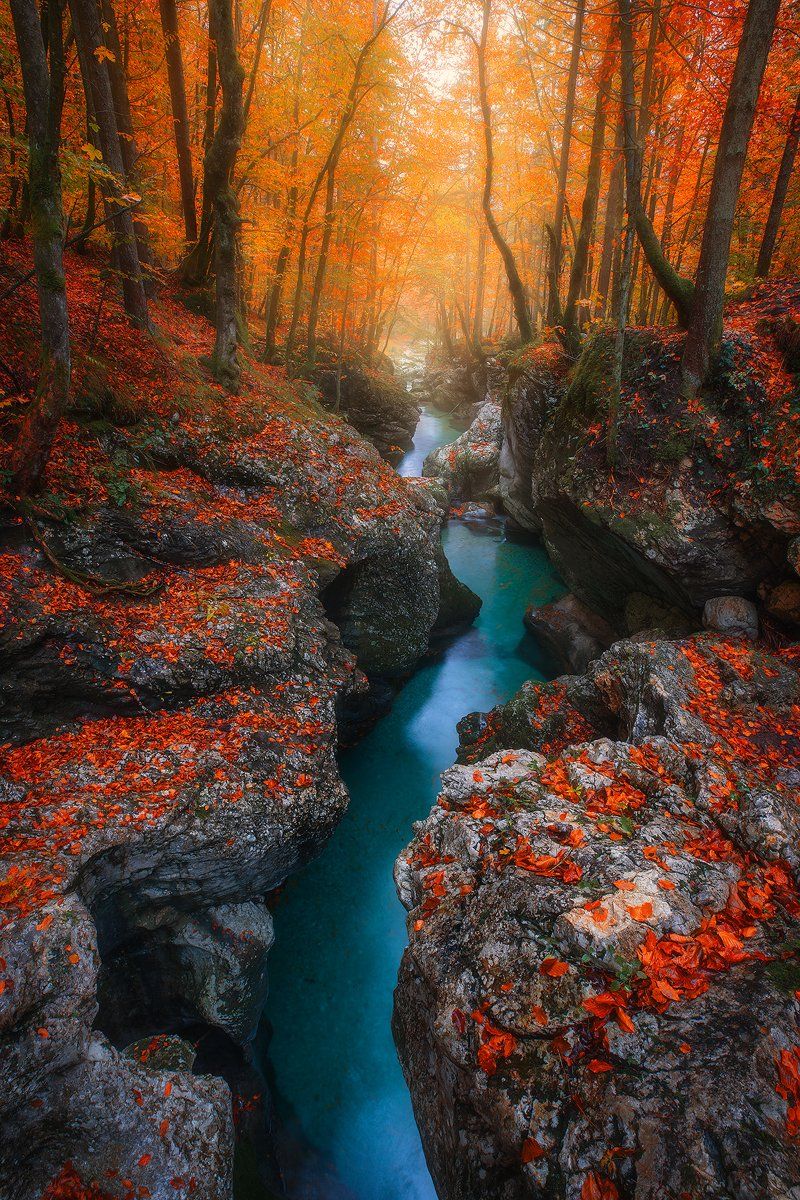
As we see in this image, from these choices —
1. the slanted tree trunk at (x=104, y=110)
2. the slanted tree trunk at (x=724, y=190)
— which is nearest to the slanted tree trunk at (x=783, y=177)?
the slanted tree trunk at (x=724, y=190)

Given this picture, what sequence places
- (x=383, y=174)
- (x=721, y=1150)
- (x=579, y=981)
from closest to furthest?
1. (x=721, y=1150)
2. (x=579, y=981)
3. (x=383, y=174)

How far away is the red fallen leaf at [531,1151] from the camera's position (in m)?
3.41

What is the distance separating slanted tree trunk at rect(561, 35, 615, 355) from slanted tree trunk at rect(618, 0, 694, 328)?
322 centimetres

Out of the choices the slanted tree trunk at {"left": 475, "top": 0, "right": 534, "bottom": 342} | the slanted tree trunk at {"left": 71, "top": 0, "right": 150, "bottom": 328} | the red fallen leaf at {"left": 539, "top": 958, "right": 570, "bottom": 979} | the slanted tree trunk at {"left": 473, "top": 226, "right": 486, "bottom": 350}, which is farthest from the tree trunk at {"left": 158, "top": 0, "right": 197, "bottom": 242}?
the red fallen leaf at {"left": 539, "top": 958, "right": 570, "bottom": 979}

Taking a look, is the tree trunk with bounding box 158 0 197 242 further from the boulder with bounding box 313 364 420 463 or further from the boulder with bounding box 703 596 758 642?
the boulder with bounding box 703 596 758 642

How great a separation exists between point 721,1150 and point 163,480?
10.0 meters

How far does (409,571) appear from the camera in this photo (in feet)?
39.6

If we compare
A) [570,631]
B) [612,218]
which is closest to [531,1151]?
[570,631]

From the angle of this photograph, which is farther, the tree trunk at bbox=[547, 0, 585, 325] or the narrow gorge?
the tree trunk at bbox=[547, 0, 585, 325]

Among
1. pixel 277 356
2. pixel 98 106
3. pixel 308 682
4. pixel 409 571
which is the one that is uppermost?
pixel 98 106

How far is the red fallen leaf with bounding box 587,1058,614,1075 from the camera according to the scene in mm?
3469

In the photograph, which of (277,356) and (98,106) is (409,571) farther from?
(277,356)

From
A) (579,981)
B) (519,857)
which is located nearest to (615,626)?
(519,857)

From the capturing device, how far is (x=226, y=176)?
9867 mm
